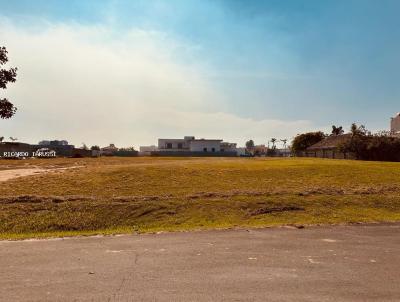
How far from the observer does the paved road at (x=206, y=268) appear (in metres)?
6.88

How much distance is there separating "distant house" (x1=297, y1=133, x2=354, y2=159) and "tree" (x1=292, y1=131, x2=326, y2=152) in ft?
31.1

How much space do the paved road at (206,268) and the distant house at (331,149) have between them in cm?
6750

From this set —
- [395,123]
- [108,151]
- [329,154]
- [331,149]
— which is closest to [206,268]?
[329,154]

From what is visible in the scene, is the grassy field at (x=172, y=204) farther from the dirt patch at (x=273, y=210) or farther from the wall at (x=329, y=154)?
the wall at (x=329, y=154)

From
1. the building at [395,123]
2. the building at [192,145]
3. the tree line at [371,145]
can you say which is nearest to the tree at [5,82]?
the tree line at [371,145]

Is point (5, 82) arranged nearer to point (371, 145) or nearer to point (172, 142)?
point (371, 145)

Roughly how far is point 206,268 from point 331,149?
82.6 metres

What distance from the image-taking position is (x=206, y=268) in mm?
8367

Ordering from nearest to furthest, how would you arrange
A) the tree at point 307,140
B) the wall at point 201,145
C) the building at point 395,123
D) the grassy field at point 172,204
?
the grassy field at point 172,204 < the building at point 395,123 < the tree at point 307,140 < the wall at point 201,145

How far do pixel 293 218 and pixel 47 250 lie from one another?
9545 millimetres

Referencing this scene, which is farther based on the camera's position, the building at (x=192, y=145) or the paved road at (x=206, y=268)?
the building at (x=192, y=145)

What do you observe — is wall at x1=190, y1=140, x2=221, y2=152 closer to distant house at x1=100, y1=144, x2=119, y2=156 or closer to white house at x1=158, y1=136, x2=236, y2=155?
white house at x1=158, y1=136, x2=236, y2=155

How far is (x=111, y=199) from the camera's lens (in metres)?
19.7

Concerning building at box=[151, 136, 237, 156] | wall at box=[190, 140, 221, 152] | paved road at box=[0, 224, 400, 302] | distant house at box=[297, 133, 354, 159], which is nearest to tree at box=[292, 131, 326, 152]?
distant house at box=[297, 133, 354, 159]
